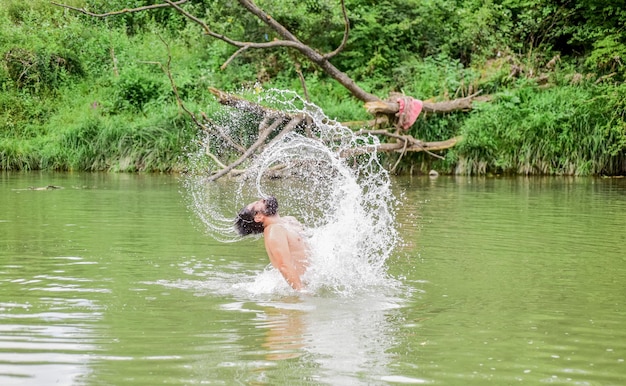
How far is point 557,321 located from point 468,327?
2.52 feet

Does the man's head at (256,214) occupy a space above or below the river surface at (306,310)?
above

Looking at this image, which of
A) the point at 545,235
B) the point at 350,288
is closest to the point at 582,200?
the point at 545,235

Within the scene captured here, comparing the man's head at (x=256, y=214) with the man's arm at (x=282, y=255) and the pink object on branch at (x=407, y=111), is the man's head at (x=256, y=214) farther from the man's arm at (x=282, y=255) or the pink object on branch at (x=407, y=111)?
the pink object on branch at (x=407, y=111)

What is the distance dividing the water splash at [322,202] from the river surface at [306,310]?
37 cm

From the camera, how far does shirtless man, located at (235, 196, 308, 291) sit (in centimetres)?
844

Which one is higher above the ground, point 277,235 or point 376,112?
point 376,112

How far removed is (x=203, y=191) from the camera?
63.6ft

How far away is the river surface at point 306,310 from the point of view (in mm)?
5680

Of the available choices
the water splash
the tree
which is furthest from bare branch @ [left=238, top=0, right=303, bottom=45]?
the water splash

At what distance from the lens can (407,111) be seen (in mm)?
22891

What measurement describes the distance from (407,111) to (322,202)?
5.60m

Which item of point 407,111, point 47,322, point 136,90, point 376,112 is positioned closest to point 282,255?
point 47,322

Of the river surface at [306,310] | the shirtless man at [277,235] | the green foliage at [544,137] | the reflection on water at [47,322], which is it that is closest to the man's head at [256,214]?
the shirtless man at [277,235]

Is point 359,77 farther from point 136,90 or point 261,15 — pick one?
point 261,15
